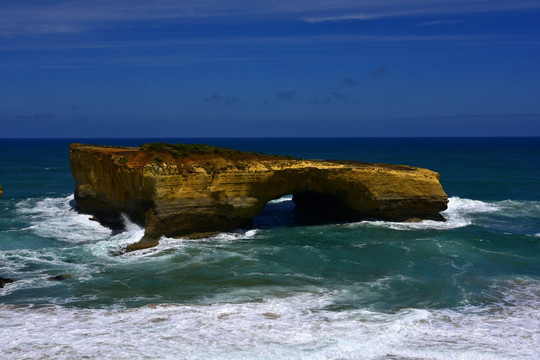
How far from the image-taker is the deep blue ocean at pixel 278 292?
13211mm

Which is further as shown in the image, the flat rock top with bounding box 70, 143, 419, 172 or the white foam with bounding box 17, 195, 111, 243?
the white foam with bounding box 17, 195, 111, 243

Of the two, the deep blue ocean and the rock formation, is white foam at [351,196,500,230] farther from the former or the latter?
the rock formation

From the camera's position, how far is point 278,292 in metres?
17.0

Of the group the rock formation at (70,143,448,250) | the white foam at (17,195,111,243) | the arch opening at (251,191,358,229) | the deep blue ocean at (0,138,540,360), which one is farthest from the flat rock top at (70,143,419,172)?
the white foam at (17,195,111,243)

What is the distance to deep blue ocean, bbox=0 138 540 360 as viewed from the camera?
13.2 m

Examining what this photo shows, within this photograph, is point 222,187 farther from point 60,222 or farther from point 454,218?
point 454,218

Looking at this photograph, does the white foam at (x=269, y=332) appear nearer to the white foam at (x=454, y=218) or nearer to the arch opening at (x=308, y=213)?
the white foam at (x=454, y=218)

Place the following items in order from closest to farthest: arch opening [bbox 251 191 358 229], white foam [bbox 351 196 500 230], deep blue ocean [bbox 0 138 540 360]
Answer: deep blue ocean [bbox 0 138 540 360] → white foam [bbox 351 196 500 230] → arch opening [bbox 251 191 358 229]

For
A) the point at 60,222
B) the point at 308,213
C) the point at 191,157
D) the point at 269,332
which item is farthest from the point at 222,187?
the point at 269,332

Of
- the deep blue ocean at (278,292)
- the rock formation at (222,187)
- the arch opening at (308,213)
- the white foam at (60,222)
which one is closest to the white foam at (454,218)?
the deep blue ocean at (278,292)

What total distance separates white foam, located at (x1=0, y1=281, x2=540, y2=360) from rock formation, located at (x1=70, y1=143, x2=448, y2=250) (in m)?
7.56

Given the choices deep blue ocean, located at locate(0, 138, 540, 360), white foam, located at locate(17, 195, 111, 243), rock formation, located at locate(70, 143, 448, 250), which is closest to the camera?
deep blue ocean, located at locate(0, 138, 540, 360)

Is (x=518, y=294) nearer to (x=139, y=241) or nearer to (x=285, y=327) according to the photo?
(x=285, y=327)

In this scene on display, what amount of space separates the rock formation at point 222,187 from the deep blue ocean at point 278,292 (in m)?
0.84
